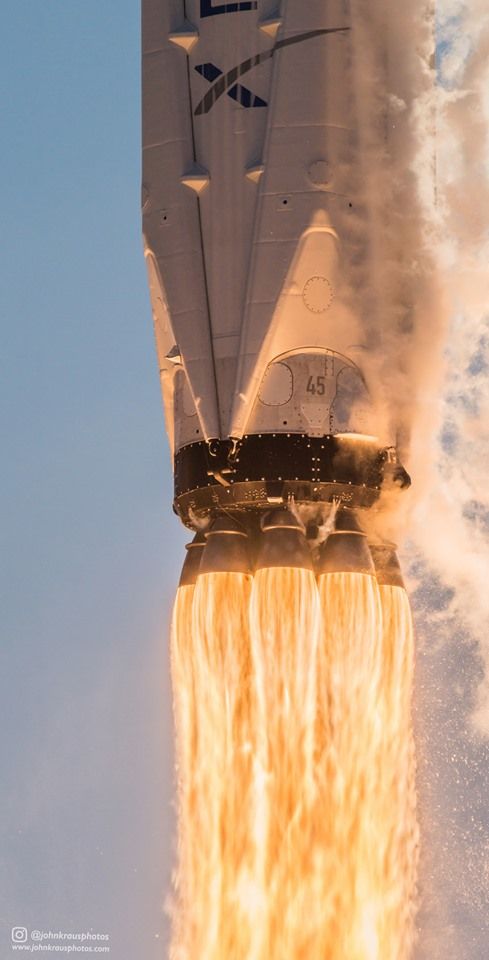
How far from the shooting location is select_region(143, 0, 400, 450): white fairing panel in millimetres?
32250

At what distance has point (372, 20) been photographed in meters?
33.4

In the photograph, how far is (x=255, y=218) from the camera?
32469 mm

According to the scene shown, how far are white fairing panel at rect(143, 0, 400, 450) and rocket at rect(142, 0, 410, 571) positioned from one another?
0.02m

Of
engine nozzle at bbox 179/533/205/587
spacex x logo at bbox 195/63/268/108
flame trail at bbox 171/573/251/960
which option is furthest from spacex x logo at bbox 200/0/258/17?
flame trail at bbox 171/573/251/960

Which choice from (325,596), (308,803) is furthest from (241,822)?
(325,596)

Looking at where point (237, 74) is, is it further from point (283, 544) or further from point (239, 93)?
point (283, 544)

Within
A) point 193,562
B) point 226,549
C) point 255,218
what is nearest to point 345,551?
point 226,549

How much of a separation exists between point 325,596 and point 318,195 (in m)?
4.76

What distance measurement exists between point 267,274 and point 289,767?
582cm

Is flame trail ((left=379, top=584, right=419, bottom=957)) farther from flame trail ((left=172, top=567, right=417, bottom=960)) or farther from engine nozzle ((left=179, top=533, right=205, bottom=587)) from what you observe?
engine nozzle ((left=179, top=533, right=205, bottom=587))

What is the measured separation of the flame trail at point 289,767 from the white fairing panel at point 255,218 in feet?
7.13

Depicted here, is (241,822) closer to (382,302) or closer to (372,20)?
(382,302)

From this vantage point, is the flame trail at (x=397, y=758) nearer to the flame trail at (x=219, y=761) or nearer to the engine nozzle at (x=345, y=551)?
the engine nozzle at (x=345, y=551)

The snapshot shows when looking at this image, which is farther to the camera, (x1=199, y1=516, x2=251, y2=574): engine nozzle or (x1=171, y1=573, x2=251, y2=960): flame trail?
(x1=199, y1=516, x2=251, y2=574): engine nozzle
